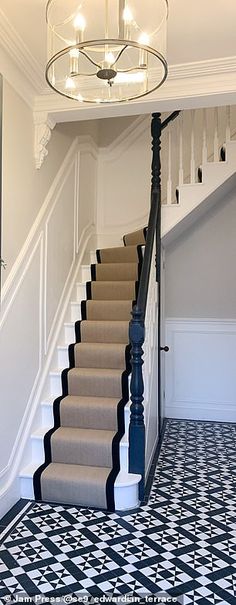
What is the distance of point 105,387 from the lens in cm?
316

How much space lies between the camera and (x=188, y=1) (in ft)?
6.22

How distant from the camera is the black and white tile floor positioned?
1.87 m

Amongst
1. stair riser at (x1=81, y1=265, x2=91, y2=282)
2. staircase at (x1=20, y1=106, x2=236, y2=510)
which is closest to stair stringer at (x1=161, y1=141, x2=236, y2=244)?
staircase at (x1=20, y1=106, x2=236, y2=510)

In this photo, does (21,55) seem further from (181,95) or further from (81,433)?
(81,433)

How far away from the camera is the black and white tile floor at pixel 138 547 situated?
1871 mm

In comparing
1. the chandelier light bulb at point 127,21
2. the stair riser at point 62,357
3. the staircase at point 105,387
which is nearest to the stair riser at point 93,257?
the staircase at point 105,387

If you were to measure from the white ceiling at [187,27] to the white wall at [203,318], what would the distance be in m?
2.17

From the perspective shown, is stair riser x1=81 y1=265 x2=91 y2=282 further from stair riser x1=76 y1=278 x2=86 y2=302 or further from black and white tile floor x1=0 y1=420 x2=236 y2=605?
black and white tile floor x1=0 y1=420 x2=236 y2=605

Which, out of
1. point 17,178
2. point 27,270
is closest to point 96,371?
point 27,270

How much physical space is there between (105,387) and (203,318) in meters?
→ 1.72

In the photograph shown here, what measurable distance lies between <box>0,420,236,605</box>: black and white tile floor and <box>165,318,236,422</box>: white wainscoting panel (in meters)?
1.49

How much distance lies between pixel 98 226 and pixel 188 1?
3.07 metres

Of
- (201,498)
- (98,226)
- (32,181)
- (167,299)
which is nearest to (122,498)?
(201,498)

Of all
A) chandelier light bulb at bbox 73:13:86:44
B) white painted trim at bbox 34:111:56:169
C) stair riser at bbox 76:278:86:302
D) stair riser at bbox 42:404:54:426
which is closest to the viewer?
chandelier light bulb at bbox 73:13:86:44
